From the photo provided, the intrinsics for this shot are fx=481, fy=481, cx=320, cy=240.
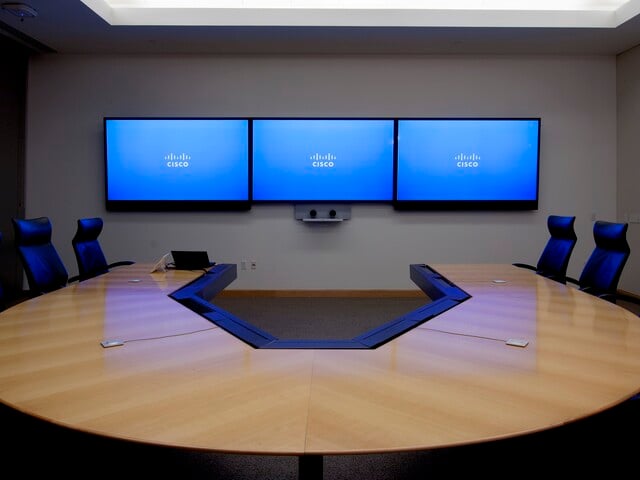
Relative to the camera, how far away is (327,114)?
6.29 m

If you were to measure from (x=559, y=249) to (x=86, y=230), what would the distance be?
4.23 m

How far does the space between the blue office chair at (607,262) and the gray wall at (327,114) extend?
8.65ft

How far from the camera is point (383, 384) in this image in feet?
4.99

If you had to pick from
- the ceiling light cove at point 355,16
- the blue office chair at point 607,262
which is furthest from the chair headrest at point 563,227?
the ceiling light cove at point 355,16

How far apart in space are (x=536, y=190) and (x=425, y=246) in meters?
1.60

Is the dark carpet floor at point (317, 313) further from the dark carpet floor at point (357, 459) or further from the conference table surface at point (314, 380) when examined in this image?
the conference table surface at point (314, 380)

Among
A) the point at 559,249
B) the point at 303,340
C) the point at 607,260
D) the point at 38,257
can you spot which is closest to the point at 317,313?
the point at 559,249

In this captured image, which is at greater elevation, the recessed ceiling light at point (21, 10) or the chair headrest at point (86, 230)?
the recessed ceiling light at point (21, 10)

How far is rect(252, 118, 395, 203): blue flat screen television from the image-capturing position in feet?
20.4

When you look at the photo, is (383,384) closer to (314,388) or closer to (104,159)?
(314,388)

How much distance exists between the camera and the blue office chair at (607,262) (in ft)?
11.2

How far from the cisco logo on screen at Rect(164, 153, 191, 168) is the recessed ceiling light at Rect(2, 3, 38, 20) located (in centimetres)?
202

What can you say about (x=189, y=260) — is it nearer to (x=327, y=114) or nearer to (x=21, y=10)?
(x=327, y=114)

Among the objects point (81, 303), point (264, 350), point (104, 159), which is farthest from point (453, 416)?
point (104, 159)
